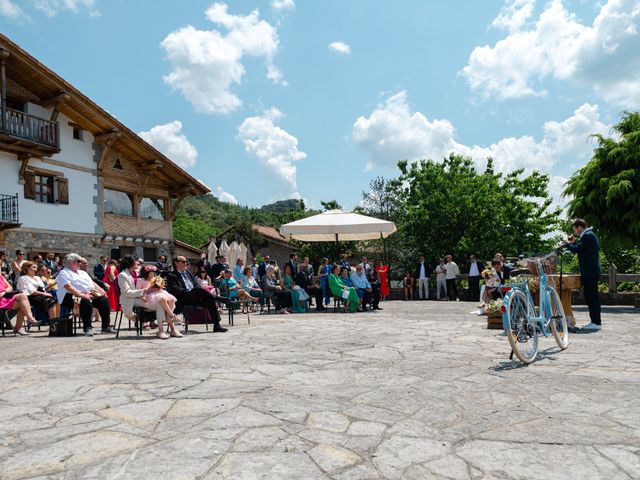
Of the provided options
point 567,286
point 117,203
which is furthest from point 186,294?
point 117,203

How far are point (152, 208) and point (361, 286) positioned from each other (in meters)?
15.1

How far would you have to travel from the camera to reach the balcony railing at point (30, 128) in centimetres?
1773

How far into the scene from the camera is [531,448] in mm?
2707

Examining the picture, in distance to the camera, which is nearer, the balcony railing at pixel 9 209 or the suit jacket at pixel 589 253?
the suit jacket at pixel 589 253

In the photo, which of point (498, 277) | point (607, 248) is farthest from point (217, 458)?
point (607, 248)

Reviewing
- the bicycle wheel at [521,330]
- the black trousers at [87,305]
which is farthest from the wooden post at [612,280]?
the black trousers at [87,305]

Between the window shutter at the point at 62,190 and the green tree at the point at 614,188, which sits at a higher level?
the window shutter at the point at 62,190

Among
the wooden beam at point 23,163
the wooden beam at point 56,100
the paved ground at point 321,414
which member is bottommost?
the paved ground at point 321,414

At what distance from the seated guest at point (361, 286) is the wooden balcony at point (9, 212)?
38.3 feet

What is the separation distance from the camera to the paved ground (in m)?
2.49

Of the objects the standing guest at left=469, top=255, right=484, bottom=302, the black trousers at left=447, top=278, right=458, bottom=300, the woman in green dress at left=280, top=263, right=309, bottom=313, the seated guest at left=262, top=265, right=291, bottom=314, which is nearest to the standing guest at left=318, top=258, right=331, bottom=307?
the woman in green dress at left=280, top=263, right=309, bottom=313

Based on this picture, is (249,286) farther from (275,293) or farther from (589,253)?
(589,253)

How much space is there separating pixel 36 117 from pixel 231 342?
50.6 feet

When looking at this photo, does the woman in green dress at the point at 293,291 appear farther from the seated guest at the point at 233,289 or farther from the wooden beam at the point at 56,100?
the wooden beam at the point at 56,100
